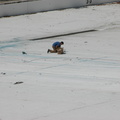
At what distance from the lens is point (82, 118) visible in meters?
12.5

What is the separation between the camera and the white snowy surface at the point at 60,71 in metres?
13.2

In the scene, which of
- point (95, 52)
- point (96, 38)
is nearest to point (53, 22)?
point (96, 38)

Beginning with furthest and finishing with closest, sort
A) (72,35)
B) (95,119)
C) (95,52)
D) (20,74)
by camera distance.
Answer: (72,35) → (95,52) → (20,74) → (95,119)

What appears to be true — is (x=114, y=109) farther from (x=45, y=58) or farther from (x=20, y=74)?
(x=45, y=58)

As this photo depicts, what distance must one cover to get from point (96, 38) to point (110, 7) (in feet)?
37.9

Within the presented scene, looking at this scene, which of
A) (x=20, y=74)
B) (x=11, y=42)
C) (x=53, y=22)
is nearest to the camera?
(x=20, y=74)

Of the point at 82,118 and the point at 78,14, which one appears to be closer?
the point at 82,118

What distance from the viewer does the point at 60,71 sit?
702 inches

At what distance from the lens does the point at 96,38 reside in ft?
82.6

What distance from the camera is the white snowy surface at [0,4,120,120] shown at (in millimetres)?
13188

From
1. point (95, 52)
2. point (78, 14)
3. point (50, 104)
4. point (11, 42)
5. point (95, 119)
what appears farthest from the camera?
point (78, 14)

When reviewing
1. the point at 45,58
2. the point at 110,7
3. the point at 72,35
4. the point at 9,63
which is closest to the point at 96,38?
the point at 72,35

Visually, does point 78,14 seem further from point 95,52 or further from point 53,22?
point 95,52

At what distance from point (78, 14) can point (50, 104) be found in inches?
805
